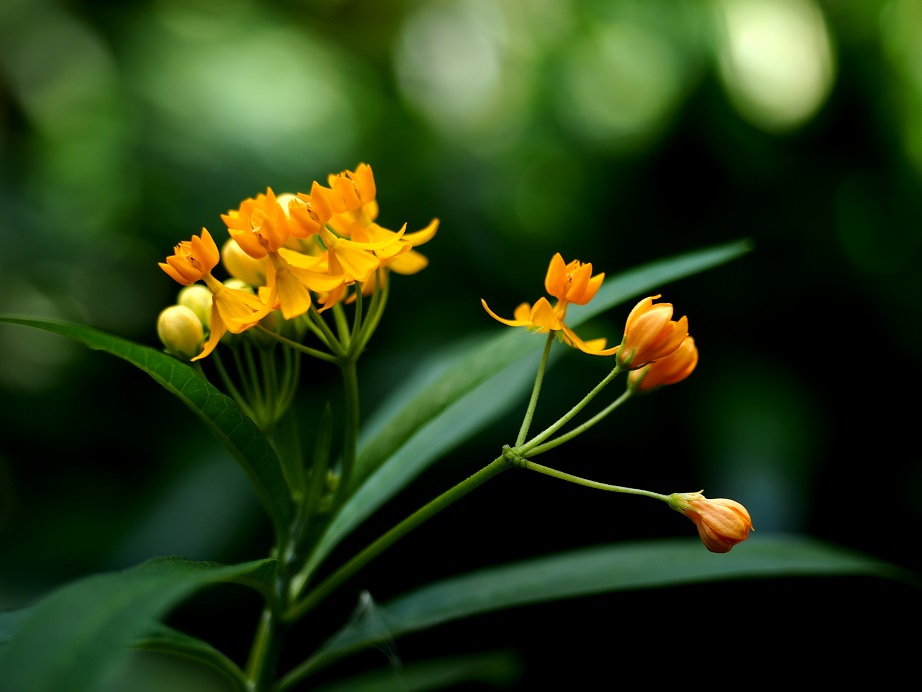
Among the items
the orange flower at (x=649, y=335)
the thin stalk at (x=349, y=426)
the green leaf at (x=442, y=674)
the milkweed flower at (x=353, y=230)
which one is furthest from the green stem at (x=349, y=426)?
the green leaf at (x=442, y=674)

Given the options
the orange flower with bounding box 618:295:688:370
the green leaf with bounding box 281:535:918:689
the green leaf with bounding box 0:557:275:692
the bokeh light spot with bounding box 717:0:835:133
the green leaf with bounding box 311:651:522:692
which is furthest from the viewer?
the bokeh light spot with bounding box 717:0:835:133

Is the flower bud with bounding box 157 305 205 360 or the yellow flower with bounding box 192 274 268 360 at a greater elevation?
the flower bud with bounding box 157 305 205 360

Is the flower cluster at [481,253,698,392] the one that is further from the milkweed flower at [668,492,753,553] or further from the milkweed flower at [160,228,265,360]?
the milkweed flower at [160,228,265,360]

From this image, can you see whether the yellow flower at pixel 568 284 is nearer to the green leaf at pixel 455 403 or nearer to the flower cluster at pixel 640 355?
the flower cluster at pixel 640 355

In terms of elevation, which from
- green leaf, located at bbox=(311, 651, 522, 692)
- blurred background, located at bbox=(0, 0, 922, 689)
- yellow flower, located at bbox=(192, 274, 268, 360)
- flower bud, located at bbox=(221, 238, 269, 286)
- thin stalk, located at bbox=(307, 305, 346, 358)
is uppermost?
blurred background, located at bbox=(0, 0, 922, 689)

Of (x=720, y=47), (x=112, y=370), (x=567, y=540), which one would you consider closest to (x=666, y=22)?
(x=720, y=47)

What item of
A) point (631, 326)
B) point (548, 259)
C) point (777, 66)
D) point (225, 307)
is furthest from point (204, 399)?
A: point (777, 66)

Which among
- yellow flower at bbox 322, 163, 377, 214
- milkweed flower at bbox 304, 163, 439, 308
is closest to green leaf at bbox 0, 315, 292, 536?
milkweed flower at bbox 304, 163, 439, 308
